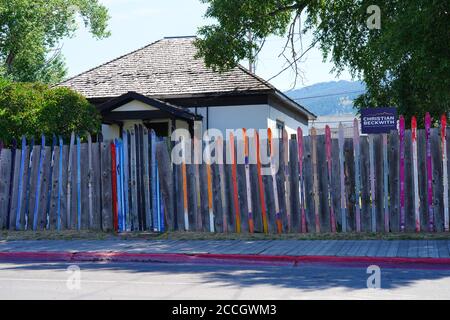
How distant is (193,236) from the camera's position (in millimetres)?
12695

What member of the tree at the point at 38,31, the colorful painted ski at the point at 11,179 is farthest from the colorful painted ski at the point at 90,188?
the tree at the point at 38,31

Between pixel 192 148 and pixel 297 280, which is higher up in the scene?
pixel 192 148

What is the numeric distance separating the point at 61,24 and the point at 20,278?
112 feet

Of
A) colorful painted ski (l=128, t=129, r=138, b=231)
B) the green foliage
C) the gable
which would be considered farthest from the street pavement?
the gable

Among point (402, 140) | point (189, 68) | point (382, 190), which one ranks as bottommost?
point (382, 190)

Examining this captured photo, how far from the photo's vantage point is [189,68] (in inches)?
931

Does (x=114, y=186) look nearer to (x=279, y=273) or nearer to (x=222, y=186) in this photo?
(x=222, y=186)

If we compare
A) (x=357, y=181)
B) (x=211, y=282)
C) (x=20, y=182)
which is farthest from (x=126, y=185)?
(x=211, y=282)

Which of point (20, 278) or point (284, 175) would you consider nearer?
point (20, 278)

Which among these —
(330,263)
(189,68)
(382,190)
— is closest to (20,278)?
(330,263)

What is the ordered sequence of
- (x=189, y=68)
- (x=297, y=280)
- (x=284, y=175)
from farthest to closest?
1. (x=189, y=68)
2. (x=284, y=175)
3. (x=297, y=280)

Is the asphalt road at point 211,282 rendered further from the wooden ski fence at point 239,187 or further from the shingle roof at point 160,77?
the shingle roof at point 160,77

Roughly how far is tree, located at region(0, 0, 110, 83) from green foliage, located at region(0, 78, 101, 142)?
20611 mm
